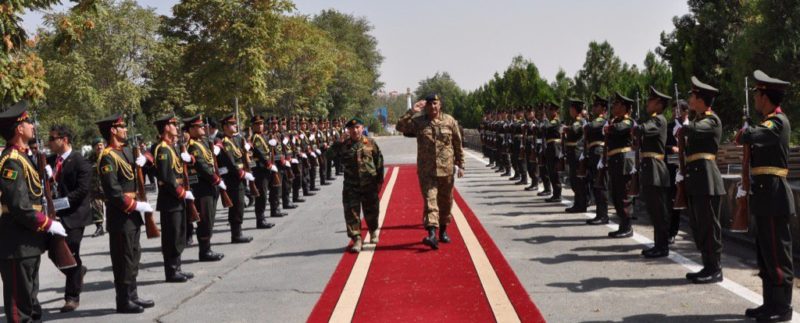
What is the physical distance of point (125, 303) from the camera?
7.03 metres

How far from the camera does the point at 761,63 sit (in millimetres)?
17344

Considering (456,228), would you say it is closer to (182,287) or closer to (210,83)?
(182,287)

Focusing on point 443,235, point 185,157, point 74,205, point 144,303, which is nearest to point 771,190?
point 443,235

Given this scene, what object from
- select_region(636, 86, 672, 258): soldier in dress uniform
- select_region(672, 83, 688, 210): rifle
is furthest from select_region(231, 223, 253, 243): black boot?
select_region(672, 83, 688, 210): rifle

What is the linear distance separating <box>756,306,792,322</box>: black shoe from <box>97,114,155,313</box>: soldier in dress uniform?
18.2 ft

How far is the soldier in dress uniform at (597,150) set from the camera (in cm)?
1134

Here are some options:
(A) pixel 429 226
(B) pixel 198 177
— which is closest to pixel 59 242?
(B) pixel 198 177

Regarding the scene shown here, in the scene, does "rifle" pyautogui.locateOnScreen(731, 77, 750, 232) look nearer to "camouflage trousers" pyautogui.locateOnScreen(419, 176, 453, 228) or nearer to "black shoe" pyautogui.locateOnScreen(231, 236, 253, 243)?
"camouflage trousers" pyautogui.locateOnScreen(419, 176, 453, 228)

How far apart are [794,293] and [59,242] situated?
6623mm

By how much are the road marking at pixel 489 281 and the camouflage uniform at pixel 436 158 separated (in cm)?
62

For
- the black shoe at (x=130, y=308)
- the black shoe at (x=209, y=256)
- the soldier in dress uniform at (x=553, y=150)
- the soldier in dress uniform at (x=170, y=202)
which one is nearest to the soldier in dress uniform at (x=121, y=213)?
the black shoe at (x=130, y=308)

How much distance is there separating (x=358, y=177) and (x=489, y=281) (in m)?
2.86

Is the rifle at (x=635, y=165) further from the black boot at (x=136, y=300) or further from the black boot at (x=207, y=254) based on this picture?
the black boot at (x=136, y=300)

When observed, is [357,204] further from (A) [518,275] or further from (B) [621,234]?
(B) [621,234]
